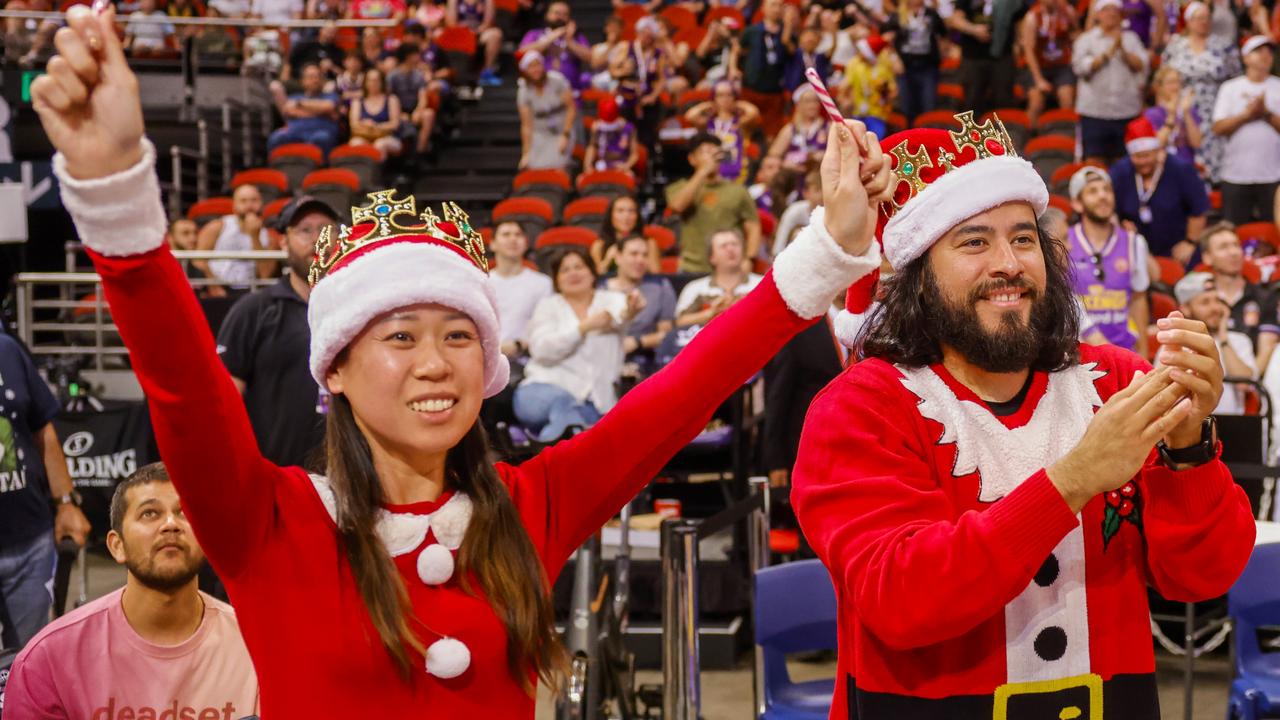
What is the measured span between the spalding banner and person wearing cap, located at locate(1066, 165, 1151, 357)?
5.02 meters

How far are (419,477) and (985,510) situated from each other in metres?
0.84

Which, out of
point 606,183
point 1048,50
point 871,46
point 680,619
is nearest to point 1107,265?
point 680,619

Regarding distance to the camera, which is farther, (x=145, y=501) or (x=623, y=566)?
(x=623, y=566)

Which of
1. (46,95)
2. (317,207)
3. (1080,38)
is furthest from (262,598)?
(1080,38)

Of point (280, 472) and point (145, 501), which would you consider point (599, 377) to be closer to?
point (145, 501)

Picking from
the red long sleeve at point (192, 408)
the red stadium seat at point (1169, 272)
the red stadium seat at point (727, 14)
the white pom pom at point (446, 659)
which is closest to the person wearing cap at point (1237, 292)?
the red stadium seat at point (1169, 272)

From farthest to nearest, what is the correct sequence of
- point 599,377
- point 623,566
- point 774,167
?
1. point 774,167
2. point 599,377
3. point 623,566

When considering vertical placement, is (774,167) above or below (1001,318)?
below

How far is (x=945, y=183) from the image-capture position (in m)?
2.38

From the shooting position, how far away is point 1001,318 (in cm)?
231

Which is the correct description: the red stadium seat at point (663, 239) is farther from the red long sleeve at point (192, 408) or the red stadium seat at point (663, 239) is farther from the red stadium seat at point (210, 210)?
the red long sleeve at point (192, 408)

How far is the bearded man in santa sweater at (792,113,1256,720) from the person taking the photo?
80.8 inches

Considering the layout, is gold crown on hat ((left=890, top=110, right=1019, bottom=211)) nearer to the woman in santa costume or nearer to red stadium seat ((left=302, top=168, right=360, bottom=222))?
the woman in santa costume

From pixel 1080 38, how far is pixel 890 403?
988 centimetres
